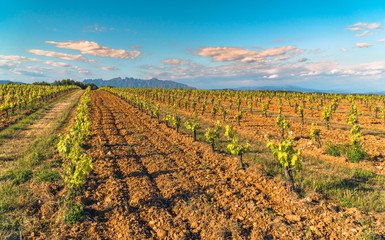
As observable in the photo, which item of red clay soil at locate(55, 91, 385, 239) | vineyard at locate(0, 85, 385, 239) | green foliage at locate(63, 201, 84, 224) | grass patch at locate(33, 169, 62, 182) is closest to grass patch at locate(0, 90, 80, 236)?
grass patch at locate(33, 169, 62, 182)

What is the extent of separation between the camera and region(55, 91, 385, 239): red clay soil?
5006mm

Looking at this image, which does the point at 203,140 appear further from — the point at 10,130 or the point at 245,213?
the point at 10,130

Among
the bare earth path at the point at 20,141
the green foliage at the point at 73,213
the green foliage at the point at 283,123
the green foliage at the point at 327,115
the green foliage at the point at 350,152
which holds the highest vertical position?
the green foliage at the point at 327,115

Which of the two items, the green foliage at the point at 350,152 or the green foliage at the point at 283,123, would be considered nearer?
the green foliage at the point at 350,152

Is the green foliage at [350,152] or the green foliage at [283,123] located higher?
the green foliage at [283,123]

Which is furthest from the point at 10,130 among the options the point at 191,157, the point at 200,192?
the point at 200,192

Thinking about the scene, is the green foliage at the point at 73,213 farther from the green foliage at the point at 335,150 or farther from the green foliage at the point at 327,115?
the green foliage at the point at 327,115

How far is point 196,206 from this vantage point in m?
6.14

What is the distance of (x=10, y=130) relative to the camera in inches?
587

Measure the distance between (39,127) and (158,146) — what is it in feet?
40.1

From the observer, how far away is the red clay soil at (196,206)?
5006 millimetres

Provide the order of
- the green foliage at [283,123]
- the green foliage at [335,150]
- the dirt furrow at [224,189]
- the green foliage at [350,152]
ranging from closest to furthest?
1. the dirt furrow at [224,189]
2. the green foliage at [350,152]
3. the green foliage at [335,150]
4. the green foliage at [283,123]

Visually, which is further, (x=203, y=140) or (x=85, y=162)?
(x=203, y=140)

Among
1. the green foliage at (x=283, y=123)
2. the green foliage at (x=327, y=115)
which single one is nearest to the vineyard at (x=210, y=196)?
the green foliage at (x=283, y=123)
